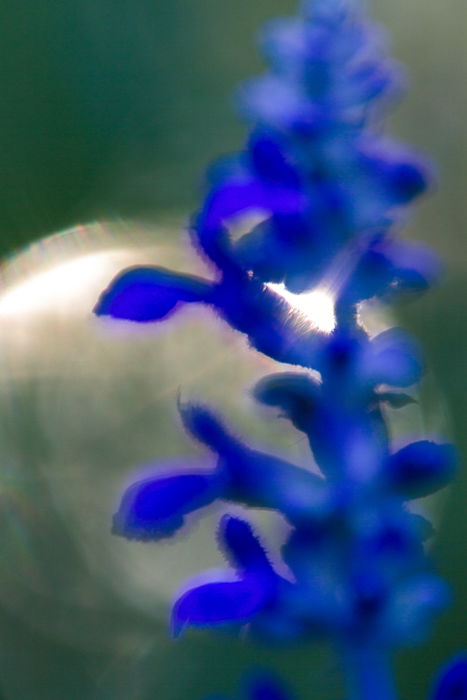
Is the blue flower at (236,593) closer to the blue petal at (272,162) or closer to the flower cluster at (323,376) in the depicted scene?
the flower cluster at (323,376)

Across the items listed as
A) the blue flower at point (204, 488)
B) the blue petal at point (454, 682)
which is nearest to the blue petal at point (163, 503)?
the blue flower at point (204, 488)

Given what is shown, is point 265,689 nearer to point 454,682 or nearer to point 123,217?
point 454,682

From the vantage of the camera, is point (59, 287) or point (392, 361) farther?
point (59, 287)

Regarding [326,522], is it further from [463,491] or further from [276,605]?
[463,491]

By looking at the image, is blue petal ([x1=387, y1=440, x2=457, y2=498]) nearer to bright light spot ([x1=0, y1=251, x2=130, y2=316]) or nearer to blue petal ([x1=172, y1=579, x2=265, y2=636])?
blue petal ([x1=172, y1=579, x2=265, y2=636])

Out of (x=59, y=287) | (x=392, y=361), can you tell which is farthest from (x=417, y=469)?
(x=59, y=287)

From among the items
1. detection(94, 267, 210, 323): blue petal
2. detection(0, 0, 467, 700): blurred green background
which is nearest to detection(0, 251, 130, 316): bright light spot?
detection(0, 0, 467, 700): blurred green background

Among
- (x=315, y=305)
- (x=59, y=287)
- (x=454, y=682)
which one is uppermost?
(x=59, y=287)
